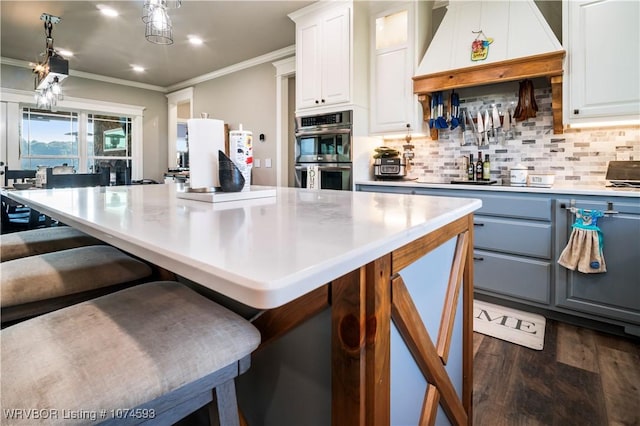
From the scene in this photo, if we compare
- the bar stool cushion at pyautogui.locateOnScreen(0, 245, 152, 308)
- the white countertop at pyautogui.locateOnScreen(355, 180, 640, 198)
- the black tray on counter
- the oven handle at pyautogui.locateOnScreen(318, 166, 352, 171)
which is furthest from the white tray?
the black tray on counter

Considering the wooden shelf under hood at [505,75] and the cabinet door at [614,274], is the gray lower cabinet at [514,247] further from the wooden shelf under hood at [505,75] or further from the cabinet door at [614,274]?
the wooden shelf under hood at [505,75]

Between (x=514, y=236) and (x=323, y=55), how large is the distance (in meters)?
2.38

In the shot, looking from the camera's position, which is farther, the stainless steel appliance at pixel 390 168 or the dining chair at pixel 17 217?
the stainless steel appliance at pixel 390 168

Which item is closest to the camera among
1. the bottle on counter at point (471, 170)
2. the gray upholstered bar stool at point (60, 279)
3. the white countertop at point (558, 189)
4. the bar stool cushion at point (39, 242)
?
the gray upholstered bar stool at point (60, 279)

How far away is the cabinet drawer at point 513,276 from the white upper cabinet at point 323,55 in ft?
6.16

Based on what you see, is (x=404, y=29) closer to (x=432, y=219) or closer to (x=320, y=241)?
(x=432, y=219)

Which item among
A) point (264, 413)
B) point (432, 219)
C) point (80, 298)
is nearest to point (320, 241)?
point (432, 219)

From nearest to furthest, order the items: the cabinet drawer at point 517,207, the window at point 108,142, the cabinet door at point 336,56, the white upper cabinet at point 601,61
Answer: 1. the white upper cabinet at point 601,61
2. the cabinet drawer at point 517,207
3. the cabinet door at point 336,56
4. the window at point 108,142

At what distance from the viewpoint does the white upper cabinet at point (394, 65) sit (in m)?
3.07

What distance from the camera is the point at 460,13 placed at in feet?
9.25

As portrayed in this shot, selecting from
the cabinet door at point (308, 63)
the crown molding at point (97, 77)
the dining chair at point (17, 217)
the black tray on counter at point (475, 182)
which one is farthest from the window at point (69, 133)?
the black tray on counter at point (475, 182)

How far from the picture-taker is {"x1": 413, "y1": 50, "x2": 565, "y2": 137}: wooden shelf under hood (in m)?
2.40

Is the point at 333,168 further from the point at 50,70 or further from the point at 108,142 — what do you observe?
the point at 108,142

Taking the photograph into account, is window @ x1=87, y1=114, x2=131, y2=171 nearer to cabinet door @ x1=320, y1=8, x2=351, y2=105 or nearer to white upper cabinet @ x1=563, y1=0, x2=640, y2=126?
cabinet door @ x1=320, y1=8, x2=351, y2=105
